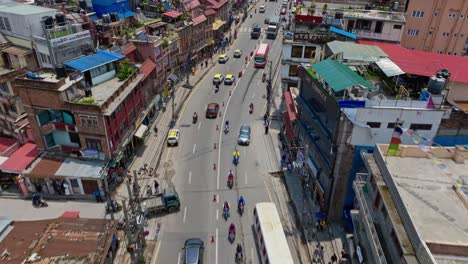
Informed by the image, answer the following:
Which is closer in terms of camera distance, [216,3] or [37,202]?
[37,202]

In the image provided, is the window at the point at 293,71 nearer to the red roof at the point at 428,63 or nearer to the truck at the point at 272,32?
the red roof at the point at 428,63

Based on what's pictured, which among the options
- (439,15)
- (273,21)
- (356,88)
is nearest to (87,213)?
(356,88)

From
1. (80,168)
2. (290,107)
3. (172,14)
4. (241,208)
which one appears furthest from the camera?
(172,14)

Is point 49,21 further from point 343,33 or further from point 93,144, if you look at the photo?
point 343,33

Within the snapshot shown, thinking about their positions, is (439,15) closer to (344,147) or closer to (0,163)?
(344,147)

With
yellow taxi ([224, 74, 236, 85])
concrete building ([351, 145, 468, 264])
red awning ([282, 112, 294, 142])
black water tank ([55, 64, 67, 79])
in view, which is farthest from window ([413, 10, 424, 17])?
black water tank ([55, 64, 67, 79])

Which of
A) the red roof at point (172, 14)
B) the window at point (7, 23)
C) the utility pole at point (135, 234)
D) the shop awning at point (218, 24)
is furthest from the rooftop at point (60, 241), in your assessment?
the shop awning at point (218, 24)

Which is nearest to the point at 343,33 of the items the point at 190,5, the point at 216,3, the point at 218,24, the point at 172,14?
the point at 172,14
